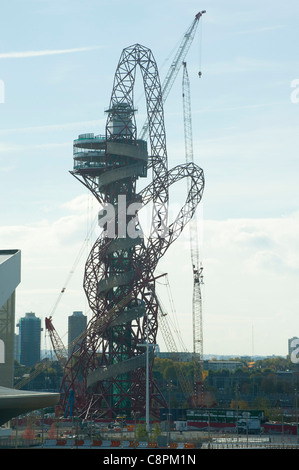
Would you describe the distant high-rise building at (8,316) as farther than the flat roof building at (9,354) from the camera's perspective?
Yes

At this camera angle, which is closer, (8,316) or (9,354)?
(8,316)

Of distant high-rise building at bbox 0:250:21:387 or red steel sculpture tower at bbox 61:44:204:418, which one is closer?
distant high-rise building at bbox 0:250:21:387

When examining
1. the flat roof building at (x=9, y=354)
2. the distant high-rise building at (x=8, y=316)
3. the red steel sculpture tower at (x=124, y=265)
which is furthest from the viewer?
the red steel sculpture tower at (x=124, y=265)

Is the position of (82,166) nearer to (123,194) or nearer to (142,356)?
(123,194)

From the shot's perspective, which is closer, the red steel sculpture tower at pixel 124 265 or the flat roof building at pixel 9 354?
the flat roof building at pixel 9 354

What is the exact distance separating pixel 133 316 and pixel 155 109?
97.1 ft

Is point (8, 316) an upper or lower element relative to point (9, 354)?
upper

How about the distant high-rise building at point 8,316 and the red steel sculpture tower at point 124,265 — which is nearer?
the distant high-rise building at point 8,316

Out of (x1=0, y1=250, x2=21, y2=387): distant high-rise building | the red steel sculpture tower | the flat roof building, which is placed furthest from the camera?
the red steel sculpture tower

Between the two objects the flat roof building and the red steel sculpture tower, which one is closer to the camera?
the flat roof building

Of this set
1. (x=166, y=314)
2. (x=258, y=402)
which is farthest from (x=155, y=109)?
(x=258, y=402)

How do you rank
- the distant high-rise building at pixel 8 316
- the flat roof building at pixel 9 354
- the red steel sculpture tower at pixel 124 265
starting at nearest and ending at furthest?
the flat roof building at pixel 9 354
the distant high-rise building at pixel 8 316
the red steel sculpture tower at pixel 124 265

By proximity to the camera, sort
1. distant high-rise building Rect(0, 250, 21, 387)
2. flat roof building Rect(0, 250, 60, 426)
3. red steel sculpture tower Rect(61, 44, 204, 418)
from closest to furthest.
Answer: flat roof building Rect(0, 250, 60, 426) < distant high-rise building Rect(0, 250, 21, 387) < red steel sculpture tower Rect(61, 44, 204, 418)

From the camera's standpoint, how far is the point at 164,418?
128 m
